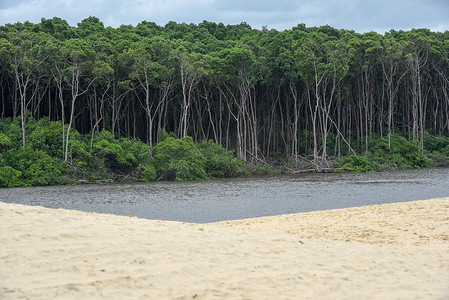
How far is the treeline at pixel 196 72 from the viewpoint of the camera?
3625 cm

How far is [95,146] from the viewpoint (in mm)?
35188

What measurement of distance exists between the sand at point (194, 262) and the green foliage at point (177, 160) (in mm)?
24525

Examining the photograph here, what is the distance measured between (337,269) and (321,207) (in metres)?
10.3

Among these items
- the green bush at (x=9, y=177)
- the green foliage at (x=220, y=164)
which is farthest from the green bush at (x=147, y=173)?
the green bush at (x=9, y=177)

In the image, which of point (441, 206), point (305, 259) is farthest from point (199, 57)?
point (305, 259)

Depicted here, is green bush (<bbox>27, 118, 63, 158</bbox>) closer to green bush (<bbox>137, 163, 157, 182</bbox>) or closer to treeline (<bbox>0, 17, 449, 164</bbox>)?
treeline (<bbox>0, 17, 449, 164</bbox>)

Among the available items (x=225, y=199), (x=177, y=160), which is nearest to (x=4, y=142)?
(x=177, y=160)

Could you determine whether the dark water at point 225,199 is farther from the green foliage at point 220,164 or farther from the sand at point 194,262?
the green foliage at point 220,164

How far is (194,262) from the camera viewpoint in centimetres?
703

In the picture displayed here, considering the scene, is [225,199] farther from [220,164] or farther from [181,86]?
[181,86]

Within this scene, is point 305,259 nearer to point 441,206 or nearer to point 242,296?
point 242,296

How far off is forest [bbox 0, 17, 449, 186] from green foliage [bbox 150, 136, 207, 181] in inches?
4.1

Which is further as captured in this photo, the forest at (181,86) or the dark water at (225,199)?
the forest at (181,86)

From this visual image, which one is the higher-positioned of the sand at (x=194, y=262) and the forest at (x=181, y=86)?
the forest at (x=181, y=86)
